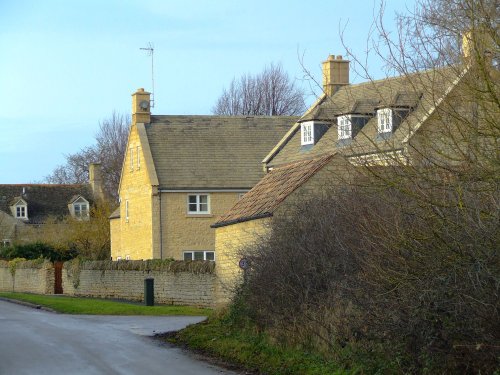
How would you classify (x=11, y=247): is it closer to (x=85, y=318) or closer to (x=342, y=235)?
(x=85, y=318)

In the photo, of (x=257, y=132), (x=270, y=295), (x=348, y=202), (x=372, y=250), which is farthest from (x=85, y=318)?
(x=257, y=132)

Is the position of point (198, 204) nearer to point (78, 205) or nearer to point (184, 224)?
point (184, 224)

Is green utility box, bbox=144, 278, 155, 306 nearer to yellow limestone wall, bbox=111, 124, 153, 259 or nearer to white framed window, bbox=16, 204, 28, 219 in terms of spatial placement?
yellow limestone wall, bbox=111, 124, 153, 259

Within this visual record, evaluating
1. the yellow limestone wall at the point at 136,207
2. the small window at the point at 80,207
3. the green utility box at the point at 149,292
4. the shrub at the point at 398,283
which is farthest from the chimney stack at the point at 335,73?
the small window at the point at 80,207

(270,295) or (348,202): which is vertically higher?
(348,202)

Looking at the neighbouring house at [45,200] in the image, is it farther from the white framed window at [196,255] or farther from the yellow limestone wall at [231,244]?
the yellow limestone wall at [231,244]

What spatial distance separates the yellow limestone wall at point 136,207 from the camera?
169 ft

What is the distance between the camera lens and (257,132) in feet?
180

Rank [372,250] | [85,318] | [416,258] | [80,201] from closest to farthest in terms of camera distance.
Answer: [416,258]
[372,250]
[85,318]
[80,201]

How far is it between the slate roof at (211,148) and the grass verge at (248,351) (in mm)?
28861

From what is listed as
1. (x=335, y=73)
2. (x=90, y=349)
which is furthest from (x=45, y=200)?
(x=90, y=349)

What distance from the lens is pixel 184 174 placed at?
51.4m

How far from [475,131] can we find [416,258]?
196 centimetres

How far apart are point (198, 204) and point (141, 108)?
659 cm
